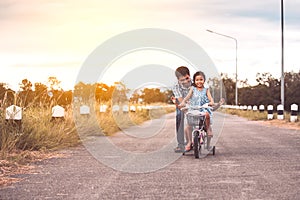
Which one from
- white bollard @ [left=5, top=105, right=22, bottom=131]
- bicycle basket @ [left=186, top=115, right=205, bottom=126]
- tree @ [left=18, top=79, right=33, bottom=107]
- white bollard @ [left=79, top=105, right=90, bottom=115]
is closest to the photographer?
bicycle basket @ [left=186, top=115, right=205, bottom=126]

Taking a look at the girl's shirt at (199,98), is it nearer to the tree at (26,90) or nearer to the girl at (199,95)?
the girl at (199,95)

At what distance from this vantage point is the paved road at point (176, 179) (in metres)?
6.45

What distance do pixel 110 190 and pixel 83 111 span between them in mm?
12104

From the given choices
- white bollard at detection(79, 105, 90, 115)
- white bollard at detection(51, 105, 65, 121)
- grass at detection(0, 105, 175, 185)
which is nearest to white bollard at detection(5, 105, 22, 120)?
grass at detection(0, 105, 175, 185)

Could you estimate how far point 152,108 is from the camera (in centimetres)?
3806

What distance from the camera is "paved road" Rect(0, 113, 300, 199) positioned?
6449 mm

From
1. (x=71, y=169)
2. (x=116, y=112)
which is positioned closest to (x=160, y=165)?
(x=71, y=169)

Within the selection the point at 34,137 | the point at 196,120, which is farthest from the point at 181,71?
the point at 34,137

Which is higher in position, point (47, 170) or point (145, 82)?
point (145, 82)

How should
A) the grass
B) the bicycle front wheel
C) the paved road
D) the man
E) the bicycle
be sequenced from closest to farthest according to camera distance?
1. the paved road
2. the grass
3. the bicycle front wheel
4. the bicycle
5. the man

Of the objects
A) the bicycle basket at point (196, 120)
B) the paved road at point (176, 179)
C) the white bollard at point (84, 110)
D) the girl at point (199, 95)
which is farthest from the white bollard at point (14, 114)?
the white bollard at point (84, 110)

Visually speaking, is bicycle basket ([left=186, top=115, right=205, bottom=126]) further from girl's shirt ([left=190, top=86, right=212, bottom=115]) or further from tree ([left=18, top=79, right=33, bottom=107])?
tree ([left=18, top=79, right=33, bottom=107])

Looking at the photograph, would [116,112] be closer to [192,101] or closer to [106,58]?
[106,58]

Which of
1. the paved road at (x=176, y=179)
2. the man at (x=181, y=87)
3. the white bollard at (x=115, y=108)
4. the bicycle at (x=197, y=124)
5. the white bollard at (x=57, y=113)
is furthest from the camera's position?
the white bollard at (x=115, y=108)
